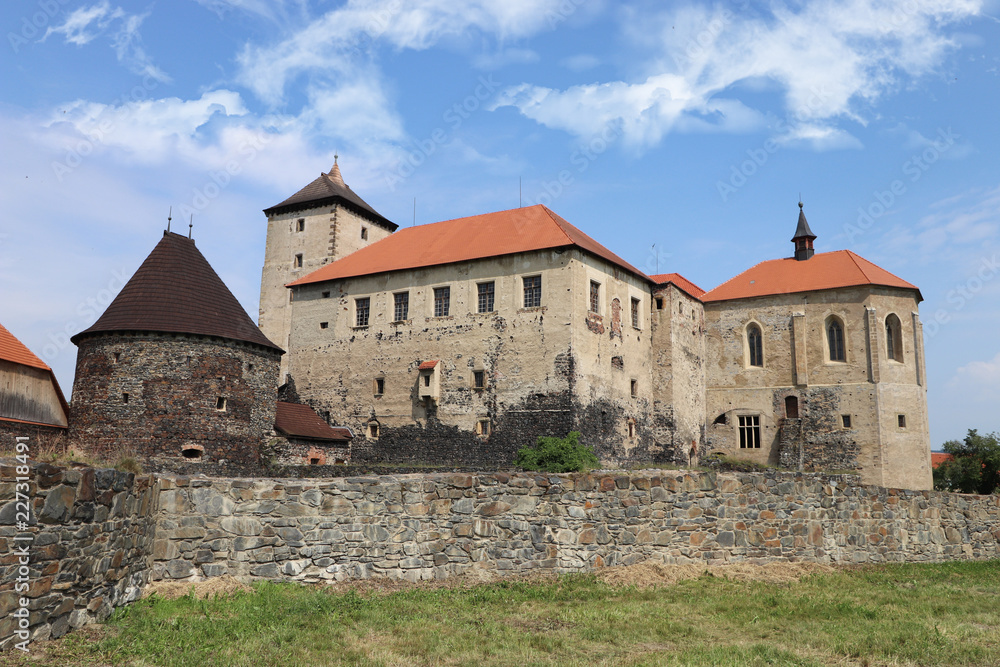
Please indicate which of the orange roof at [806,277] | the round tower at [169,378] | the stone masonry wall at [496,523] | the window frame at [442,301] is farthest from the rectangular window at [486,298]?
the stone masonry wall at [496,523]

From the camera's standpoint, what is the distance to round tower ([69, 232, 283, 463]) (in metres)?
26.7

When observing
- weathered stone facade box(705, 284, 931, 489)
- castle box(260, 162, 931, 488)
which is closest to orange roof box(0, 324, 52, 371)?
castle box(260, 162, 931, 488)

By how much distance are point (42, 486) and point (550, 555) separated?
7.43 meters

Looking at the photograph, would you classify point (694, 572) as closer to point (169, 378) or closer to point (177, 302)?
point (169, 378)

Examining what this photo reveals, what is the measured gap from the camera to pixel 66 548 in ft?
24.3

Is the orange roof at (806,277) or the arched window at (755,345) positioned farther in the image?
the arched window at (755,345)

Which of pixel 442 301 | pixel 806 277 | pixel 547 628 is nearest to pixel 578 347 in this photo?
pixel 442 301

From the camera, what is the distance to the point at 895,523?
1647 centimetres

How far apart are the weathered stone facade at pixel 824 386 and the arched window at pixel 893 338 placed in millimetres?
135

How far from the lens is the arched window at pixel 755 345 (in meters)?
40.4

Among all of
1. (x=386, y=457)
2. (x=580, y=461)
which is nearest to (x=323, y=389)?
(x=386, y=457)

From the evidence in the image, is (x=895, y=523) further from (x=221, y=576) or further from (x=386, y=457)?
(x=386, y=457)

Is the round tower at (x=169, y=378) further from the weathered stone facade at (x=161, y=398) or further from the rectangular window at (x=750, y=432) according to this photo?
the rectangular window at (x=750, y=432)

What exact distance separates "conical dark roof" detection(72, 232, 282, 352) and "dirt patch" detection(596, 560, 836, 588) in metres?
20.3
